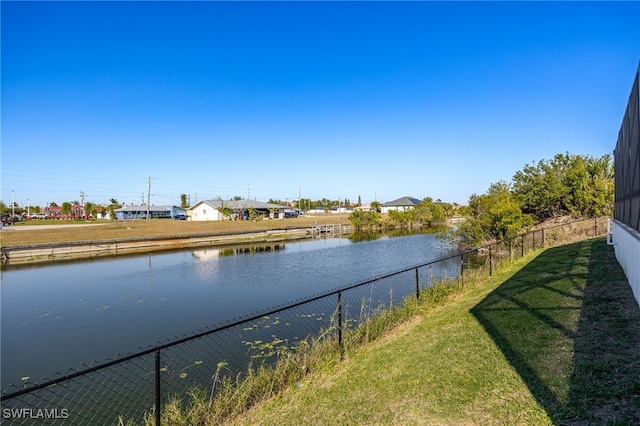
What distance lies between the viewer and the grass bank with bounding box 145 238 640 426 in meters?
4.11

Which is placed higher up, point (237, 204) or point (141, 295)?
point (237, 204)

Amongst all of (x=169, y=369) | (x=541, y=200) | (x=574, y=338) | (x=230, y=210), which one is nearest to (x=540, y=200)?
(x=541, y=200)

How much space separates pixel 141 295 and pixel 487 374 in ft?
52.6

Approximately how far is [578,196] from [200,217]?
6960 centimetres

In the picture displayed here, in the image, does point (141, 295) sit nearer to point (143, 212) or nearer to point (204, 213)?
point (204, 213)

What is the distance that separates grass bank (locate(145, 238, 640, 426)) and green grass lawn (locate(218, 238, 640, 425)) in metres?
0.01

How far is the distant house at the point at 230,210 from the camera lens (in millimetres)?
76500

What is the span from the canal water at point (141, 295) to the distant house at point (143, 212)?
6363 cm

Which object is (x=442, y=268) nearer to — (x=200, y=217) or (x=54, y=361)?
(x=54, y=361)

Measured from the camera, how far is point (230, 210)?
7456 cm

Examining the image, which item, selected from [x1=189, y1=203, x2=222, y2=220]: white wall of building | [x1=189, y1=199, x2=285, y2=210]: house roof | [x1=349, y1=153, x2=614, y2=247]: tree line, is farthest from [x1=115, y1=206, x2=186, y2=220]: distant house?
[x1=349, y1=153, x2=614, y2=247]: tree line

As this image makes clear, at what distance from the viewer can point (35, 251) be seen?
95.7 ft

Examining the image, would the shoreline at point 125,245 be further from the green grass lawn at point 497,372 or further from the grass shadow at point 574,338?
the grass shadow at point 574,338

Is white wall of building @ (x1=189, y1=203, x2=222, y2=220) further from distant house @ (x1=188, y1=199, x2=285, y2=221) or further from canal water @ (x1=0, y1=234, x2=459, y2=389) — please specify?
canal water @ (x1=0, y1=234, x2=459, y2=389)
